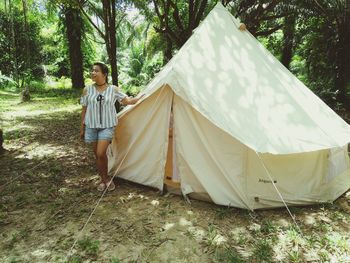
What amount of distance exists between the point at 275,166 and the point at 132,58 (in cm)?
2582

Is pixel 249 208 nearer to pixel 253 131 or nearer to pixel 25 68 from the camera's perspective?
pixel 253 131

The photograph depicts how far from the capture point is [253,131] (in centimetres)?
462

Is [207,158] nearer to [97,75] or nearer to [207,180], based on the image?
[207,180]

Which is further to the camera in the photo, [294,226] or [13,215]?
[13,215]

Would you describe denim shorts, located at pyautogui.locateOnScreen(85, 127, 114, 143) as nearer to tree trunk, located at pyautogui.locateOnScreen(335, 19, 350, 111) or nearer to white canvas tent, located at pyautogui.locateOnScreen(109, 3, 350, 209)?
white canvas tent, located at pyautogui.locateOnScreen(109, 3, 350, 209)

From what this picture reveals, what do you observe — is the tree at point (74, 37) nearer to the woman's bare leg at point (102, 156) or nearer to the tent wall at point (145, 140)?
the tent wall at point (145, 140)

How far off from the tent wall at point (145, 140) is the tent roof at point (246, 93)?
28cm

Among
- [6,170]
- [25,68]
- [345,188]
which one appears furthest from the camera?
[25,68]

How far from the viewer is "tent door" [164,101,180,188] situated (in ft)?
17.2

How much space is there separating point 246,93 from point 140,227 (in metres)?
2.42

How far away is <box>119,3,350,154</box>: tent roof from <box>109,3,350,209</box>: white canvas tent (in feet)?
0.05

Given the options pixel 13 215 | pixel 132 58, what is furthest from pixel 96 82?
pixel 132 58

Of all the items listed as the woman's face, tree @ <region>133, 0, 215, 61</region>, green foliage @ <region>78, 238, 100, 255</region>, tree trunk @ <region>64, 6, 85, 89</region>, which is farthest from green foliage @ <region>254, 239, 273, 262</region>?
tree trunk @ <region>64, 6, 85, 89</region>

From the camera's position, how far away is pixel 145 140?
5.39 meters
